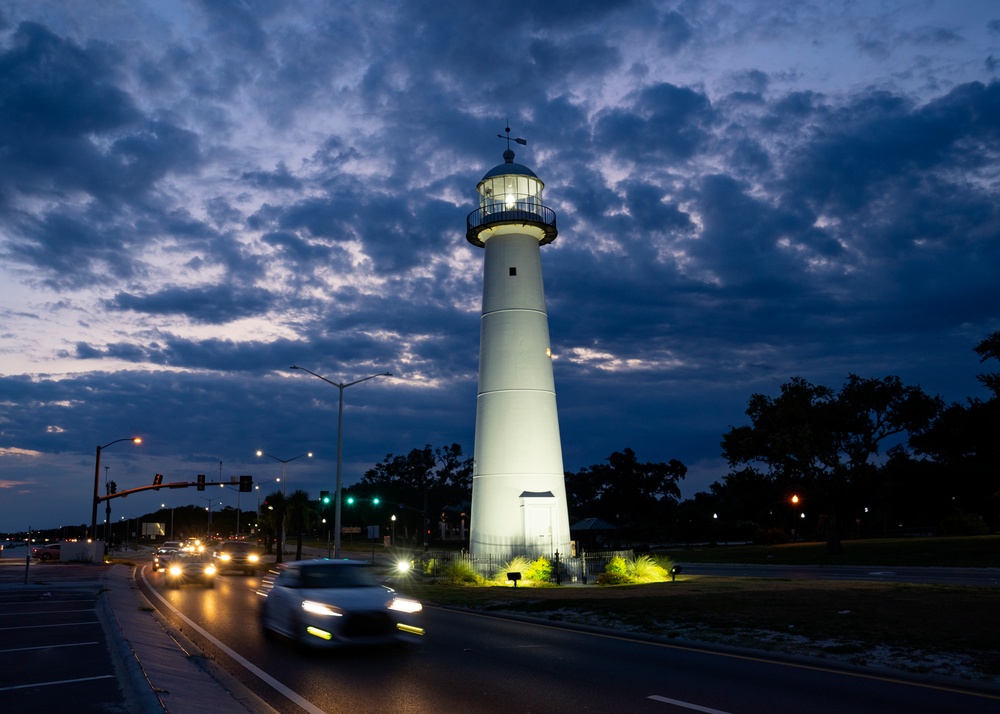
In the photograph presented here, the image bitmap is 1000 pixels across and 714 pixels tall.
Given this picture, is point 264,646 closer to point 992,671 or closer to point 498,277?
point 992,671

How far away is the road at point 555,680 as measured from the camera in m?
9.45

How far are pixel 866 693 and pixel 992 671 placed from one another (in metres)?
2.00

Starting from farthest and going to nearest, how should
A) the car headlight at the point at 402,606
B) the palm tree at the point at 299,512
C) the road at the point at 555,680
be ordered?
the palm tree at the point at 299,512 < the car headlight at the point at 402,606 < the road at the point at 555,680

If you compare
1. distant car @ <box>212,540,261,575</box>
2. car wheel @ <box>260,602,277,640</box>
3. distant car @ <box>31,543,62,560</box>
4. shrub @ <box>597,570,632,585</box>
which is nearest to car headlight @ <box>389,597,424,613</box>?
car wheel @ <box>260,602,277,640</box>

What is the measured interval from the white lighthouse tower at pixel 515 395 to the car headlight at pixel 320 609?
2183cm

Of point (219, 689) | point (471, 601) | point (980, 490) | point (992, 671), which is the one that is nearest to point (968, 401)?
point (980, 490)

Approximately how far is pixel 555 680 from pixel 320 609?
4.21m

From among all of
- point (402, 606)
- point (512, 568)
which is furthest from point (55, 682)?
point (512, 568)

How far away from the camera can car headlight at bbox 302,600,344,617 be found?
12.8 meters

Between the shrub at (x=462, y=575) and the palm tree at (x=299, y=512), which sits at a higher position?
the palm tree at (x=299, y=512)

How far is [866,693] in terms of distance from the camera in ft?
32.9

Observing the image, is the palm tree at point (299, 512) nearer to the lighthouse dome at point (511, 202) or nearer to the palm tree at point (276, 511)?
the palm tree at point (276, 511)

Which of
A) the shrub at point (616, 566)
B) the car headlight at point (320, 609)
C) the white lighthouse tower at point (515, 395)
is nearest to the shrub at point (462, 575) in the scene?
the white lighthouse tower at point (515, 395)

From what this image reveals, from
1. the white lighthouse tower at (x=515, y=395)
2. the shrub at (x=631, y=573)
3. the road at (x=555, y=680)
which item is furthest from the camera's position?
the white lighthouse tower at (x=515, y=395)
